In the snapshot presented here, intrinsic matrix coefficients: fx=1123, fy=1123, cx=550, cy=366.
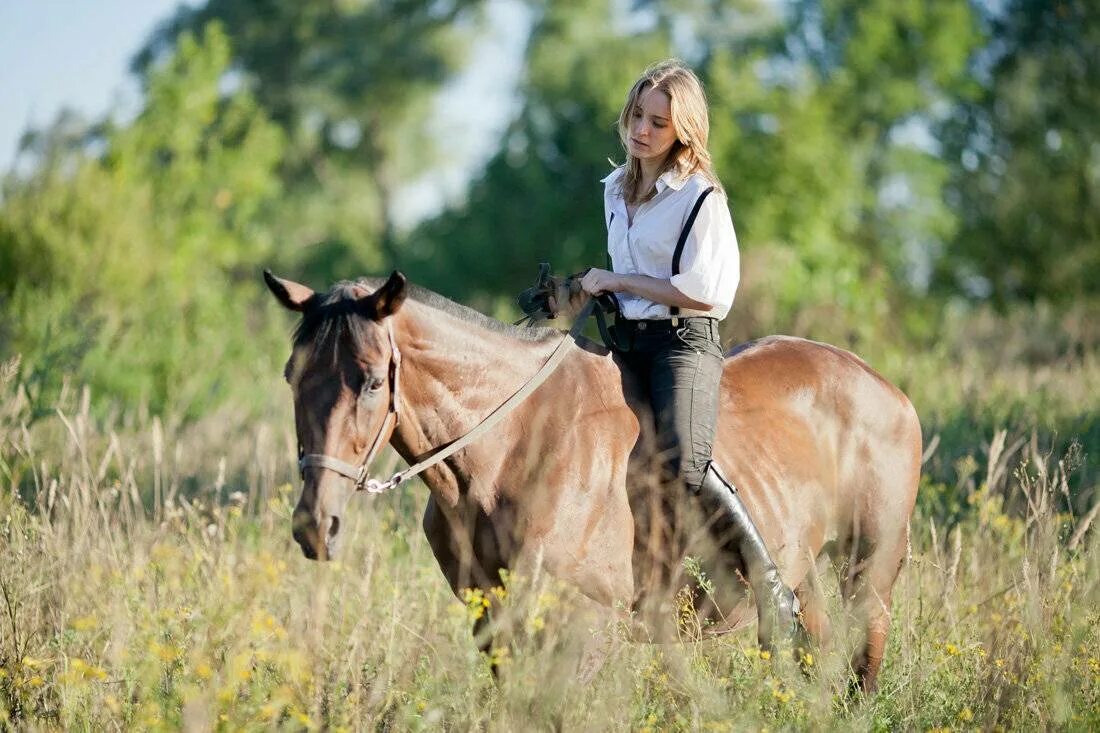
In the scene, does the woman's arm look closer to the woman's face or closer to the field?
the woman's face

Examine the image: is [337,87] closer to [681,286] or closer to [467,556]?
[681,286]

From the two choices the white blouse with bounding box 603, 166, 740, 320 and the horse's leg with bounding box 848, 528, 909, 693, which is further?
the horse's leg with bounding box 848, 528, 909, 693

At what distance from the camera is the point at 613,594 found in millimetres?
4090

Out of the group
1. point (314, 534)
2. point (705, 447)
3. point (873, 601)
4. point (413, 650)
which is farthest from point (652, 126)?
point (413, 650)

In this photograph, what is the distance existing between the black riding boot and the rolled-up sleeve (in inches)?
25.9

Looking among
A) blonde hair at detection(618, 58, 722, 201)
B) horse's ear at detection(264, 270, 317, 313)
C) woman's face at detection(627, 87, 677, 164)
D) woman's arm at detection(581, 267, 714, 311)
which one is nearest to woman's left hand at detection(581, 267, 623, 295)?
woman's arm at detection(581, 267, 714, 311)

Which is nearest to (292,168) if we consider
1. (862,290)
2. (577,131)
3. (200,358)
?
(577,131)

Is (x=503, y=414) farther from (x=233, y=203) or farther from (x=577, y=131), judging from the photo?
(x=577, y=131)

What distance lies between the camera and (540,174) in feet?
114

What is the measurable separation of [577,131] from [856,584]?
98.2 feet

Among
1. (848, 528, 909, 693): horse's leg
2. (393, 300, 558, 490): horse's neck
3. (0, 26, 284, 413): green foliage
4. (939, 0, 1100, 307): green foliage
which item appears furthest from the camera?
(939, 0, 1100, 307): green foliage

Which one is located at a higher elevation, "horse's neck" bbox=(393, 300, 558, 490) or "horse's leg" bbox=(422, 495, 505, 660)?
"horse's neck" bbox=(393, 300, 558, 490)

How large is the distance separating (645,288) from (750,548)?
1.09 meters

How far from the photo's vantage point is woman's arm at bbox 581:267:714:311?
14.1 ft
